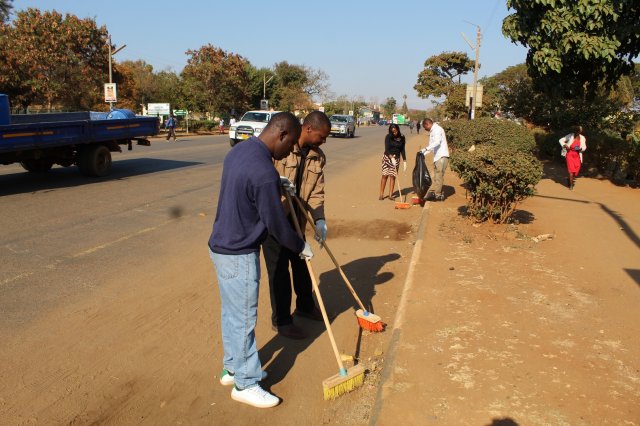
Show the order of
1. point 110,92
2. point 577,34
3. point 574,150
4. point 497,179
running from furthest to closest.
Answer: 1. point 110,92
2. point 574,150
3. point 577,34
4. point 497,179

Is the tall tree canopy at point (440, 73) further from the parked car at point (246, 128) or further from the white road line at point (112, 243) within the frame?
the white road line at point (112, 243)

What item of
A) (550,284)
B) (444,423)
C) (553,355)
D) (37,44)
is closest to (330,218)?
(550,284)

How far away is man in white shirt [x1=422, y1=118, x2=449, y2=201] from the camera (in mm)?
10055

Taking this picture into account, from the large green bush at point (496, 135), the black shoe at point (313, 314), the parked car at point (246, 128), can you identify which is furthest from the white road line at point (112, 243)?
the parked car at point (246, 128)

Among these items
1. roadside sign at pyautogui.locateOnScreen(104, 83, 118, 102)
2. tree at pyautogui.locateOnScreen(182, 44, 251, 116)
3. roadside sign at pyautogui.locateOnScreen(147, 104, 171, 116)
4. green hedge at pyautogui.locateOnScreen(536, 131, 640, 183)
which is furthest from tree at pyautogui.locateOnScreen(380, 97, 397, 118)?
green hedge at pyautogui.locateOnScreen(536, 131, 640, 183)

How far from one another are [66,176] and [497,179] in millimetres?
10024

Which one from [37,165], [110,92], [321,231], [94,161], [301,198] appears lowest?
[37,165]

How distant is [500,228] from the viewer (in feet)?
25.9

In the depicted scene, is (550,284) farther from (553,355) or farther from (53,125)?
(53,125)

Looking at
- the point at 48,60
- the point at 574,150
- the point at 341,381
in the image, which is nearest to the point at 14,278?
the point at 341,381

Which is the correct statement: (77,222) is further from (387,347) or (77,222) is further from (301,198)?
(387,347)

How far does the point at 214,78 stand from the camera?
147 ft

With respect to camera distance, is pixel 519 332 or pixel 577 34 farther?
pixel 577 34

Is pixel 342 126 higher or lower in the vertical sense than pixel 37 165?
higher
